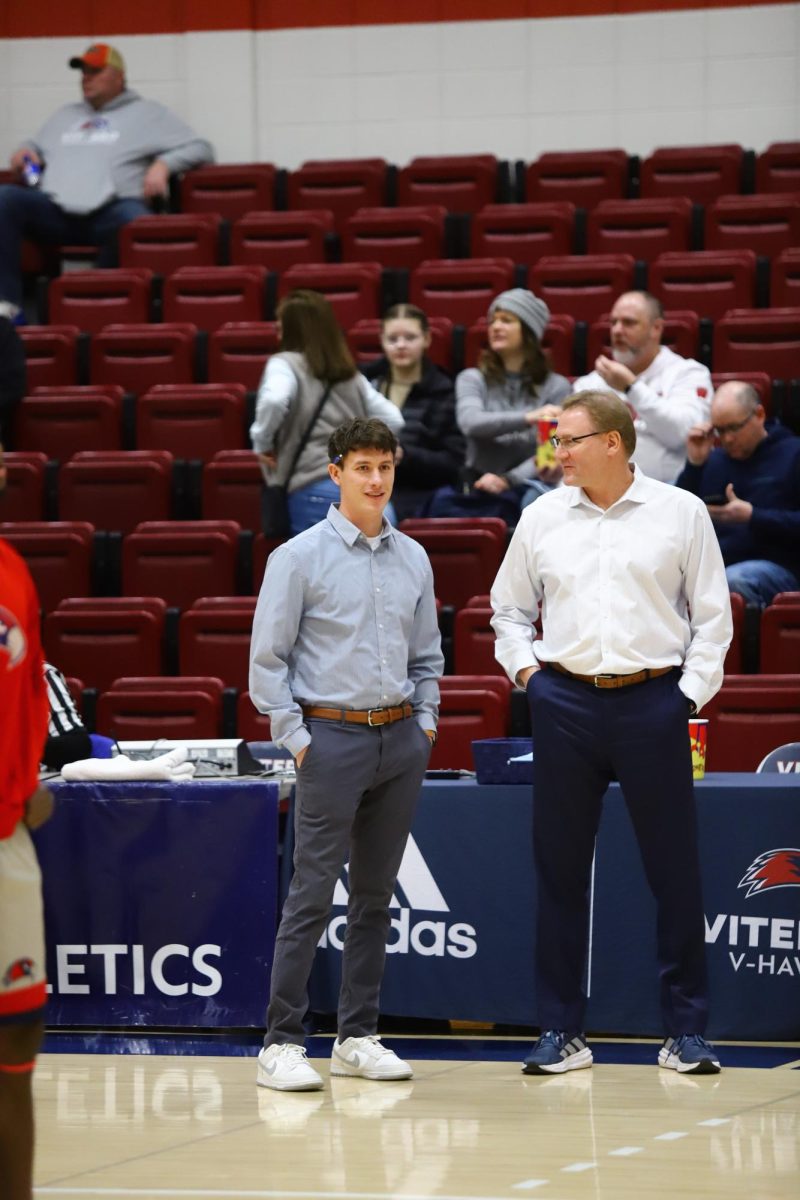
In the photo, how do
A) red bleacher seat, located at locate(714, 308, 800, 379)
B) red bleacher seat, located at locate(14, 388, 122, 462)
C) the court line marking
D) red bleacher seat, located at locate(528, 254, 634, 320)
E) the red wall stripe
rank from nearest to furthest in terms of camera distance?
Answer: the court line marking < red bleacher seat, located at locate(714, 308, 800, 379) < red bleacher seat, located at locate(14, 388, 122, 462) < red bleacher seat, located at locate(528, 254, 634, 320) < the red wall stripe

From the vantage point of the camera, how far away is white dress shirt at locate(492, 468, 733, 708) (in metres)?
4.24

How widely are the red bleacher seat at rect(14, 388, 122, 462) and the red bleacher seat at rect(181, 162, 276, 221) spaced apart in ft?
6.56

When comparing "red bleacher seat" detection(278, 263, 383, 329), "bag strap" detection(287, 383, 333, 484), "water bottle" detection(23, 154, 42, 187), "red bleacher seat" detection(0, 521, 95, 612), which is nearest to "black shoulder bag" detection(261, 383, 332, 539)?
"bag strap" detection(287, 383, 333, 484)

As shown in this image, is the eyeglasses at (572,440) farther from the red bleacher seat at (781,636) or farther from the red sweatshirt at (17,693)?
the red sweatshirt at (17,693)

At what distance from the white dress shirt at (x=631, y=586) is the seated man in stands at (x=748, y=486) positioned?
1.75 metres

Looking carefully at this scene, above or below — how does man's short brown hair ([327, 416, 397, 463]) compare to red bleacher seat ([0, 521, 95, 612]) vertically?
above

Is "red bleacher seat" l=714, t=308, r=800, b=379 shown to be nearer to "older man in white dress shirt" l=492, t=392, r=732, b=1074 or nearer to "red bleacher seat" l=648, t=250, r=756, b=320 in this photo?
"red bleacher seat" l=648, t=250, r=756, b=320

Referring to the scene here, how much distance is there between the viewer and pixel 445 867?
474cm

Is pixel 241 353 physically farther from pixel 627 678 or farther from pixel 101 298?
pixel 627 678

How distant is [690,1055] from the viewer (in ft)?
13.9

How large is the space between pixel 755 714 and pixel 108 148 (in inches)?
199

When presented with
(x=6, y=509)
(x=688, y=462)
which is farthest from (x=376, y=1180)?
(x=6, y=509)

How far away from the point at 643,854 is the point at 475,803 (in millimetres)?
568

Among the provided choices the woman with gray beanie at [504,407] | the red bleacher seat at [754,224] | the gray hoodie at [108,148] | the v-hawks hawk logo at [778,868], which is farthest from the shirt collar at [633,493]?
the gray hoodie at [108,148]
